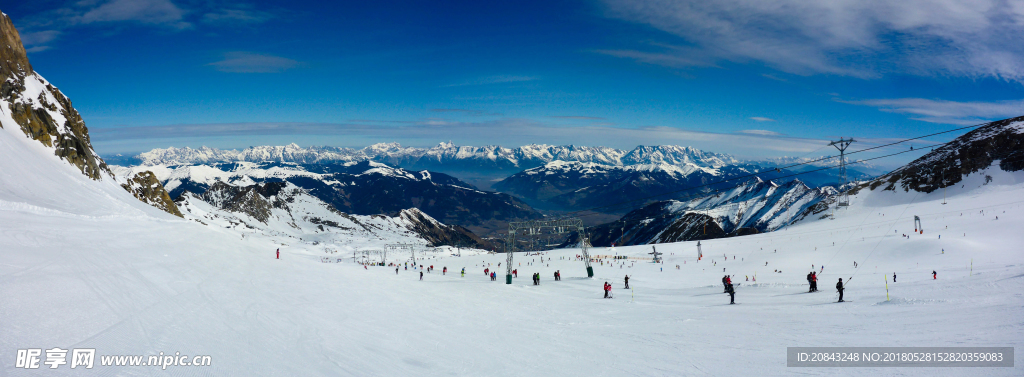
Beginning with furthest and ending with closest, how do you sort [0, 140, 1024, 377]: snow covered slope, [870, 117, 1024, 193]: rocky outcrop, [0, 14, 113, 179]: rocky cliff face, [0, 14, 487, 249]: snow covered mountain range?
[870, 117, 1024, 193]: rocky outcrop → [0, 14, 113, 179]: rocky cliff face → [0, 14, 487, 249]: snow covered mountain range → [0, 140, 1024, 377]: snow covered slope

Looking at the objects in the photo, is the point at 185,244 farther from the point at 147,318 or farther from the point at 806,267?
the point at 806,267

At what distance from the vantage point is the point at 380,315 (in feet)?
66.3

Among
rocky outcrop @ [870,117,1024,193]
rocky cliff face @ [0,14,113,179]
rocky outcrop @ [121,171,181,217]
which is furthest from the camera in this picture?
rocky outcrop @ [870,117,1024,193]

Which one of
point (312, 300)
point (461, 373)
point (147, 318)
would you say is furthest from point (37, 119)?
point (461, 373)

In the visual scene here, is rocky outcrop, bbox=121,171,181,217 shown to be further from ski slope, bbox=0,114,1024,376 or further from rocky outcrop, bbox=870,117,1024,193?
rocky outcrop, bbox=870,117,1024,193

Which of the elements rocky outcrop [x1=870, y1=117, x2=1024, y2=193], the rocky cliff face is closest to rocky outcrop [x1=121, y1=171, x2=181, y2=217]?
the rocky cliff face

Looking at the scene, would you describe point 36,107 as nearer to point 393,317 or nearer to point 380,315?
point 380,315

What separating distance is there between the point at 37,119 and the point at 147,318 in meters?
74.0

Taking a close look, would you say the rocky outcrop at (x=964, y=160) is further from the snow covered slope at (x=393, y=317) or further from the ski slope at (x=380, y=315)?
the snow covered slope at (x=393, y=317)

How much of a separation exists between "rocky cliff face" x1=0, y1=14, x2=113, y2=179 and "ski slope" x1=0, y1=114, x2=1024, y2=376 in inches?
1338

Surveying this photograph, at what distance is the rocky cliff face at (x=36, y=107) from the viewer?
5781cm

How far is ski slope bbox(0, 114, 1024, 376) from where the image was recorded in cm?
1101

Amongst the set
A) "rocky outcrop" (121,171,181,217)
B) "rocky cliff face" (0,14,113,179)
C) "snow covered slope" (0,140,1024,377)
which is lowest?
"snow covered slope" (0,140,1024,377)

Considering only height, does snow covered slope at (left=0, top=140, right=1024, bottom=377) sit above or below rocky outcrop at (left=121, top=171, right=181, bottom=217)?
below
